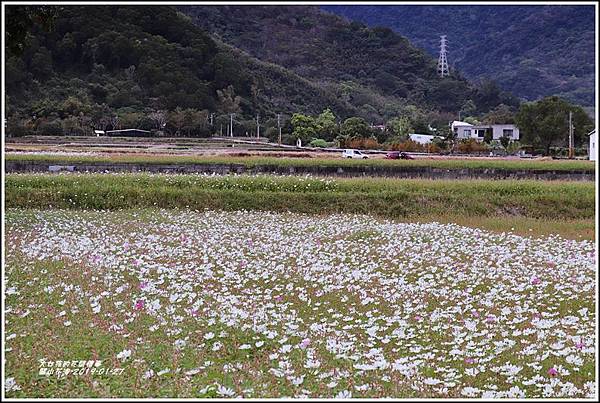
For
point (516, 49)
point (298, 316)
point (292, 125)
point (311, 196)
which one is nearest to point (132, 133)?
point (292, 125)

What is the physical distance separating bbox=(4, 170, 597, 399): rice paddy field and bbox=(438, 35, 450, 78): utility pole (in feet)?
235

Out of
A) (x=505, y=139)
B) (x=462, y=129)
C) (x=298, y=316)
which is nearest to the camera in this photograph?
(x=298, y=316)

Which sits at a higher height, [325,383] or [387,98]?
[387,98]

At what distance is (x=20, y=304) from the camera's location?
741 centimetres

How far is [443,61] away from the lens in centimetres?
9762

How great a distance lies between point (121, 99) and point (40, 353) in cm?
7242

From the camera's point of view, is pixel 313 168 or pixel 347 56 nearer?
pixel 313 168

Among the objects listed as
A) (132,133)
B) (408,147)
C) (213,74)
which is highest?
(213,74)

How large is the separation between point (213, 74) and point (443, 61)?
35230 millimetres

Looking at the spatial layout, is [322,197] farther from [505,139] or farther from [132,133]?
[132,133]

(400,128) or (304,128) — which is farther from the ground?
(400,128)

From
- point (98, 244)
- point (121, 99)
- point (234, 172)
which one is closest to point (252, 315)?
point (98, 244)

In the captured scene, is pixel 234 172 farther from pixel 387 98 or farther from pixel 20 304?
pixel 387 98

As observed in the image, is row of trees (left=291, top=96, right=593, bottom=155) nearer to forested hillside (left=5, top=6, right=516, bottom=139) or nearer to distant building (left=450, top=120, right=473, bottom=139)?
distant building (left=450, top=120, right=473, bottom=139)
